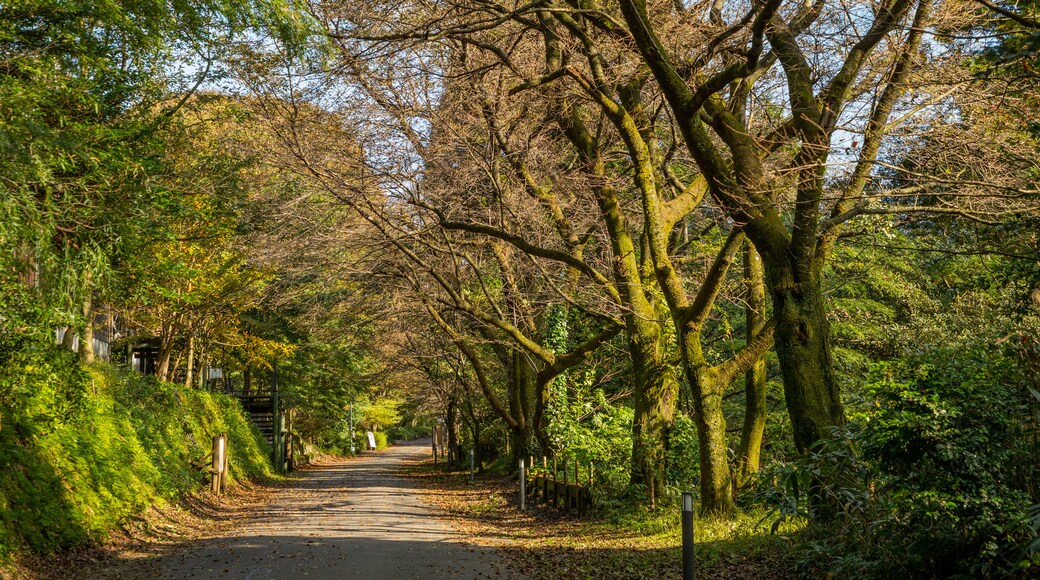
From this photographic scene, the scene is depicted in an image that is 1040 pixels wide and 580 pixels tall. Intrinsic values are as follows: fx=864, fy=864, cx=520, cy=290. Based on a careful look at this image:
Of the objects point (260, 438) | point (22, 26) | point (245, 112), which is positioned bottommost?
point (260, 438)

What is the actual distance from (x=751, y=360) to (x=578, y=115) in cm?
567

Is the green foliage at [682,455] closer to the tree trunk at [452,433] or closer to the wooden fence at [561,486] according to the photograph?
the wooden fence at [561,486]

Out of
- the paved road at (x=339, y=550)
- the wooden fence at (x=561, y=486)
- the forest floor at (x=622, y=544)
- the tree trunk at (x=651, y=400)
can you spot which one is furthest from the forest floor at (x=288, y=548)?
the tree trunk at (x=651, y=400)

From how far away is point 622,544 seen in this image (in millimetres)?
12180

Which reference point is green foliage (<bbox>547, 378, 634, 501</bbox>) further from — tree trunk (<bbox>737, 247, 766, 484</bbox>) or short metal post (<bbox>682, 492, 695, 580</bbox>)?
short metal post (<bbox>682, 492, 695, 580</bbox>)

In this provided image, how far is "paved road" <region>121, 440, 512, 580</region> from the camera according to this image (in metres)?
10.1

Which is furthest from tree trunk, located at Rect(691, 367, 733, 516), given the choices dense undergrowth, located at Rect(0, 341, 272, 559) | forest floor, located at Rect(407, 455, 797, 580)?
dense undergrowth, located at Rect(0, 341, 272, 559)

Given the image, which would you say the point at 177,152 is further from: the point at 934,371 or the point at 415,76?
the point at 934,371

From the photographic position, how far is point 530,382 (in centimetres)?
2358

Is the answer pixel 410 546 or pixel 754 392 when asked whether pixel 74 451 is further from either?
pixel 754 392

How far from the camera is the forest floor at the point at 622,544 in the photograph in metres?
9.66

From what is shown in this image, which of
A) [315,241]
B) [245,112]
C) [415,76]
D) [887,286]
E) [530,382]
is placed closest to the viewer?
[415,76]

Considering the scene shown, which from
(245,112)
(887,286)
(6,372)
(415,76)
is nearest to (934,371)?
(6,372)

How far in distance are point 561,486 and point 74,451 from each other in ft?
29.4
